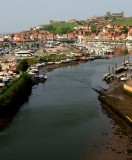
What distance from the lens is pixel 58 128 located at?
15398 mm

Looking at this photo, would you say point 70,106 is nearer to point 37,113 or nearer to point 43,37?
point 37,113

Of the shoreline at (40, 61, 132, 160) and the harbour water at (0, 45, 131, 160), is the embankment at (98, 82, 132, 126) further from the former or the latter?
the harbour water at (0, 45, 131, 160)

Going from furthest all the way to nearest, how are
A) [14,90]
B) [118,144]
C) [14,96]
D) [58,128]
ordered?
[14,90] → [14,96] → [58,128] → [118,144]

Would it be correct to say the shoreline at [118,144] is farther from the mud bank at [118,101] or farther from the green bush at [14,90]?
the green bush at [14,90]

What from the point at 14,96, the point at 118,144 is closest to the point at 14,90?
the point at 14,96

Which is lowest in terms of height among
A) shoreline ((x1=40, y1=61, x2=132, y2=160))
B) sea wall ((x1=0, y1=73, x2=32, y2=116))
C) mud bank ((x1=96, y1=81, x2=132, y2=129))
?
shoreline ((x1=40, y1=61, x2=132, y2=160))

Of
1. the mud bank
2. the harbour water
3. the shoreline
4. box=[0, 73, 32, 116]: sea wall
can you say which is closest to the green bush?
box=[0, 73, 32, 116]: sea wall

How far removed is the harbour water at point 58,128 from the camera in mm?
12914

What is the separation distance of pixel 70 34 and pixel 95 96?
71489 mm

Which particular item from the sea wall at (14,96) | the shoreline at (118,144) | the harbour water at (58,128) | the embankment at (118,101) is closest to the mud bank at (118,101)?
the embankment at (118,101)

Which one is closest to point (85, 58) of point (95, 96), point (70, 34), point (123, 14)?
point (95, 96)

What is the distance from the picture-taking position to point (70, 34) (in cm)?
A: 9225

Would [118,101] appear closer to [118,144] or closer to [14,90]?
[14,90]

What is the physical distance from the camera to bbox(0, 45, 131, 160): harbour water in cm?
1291
